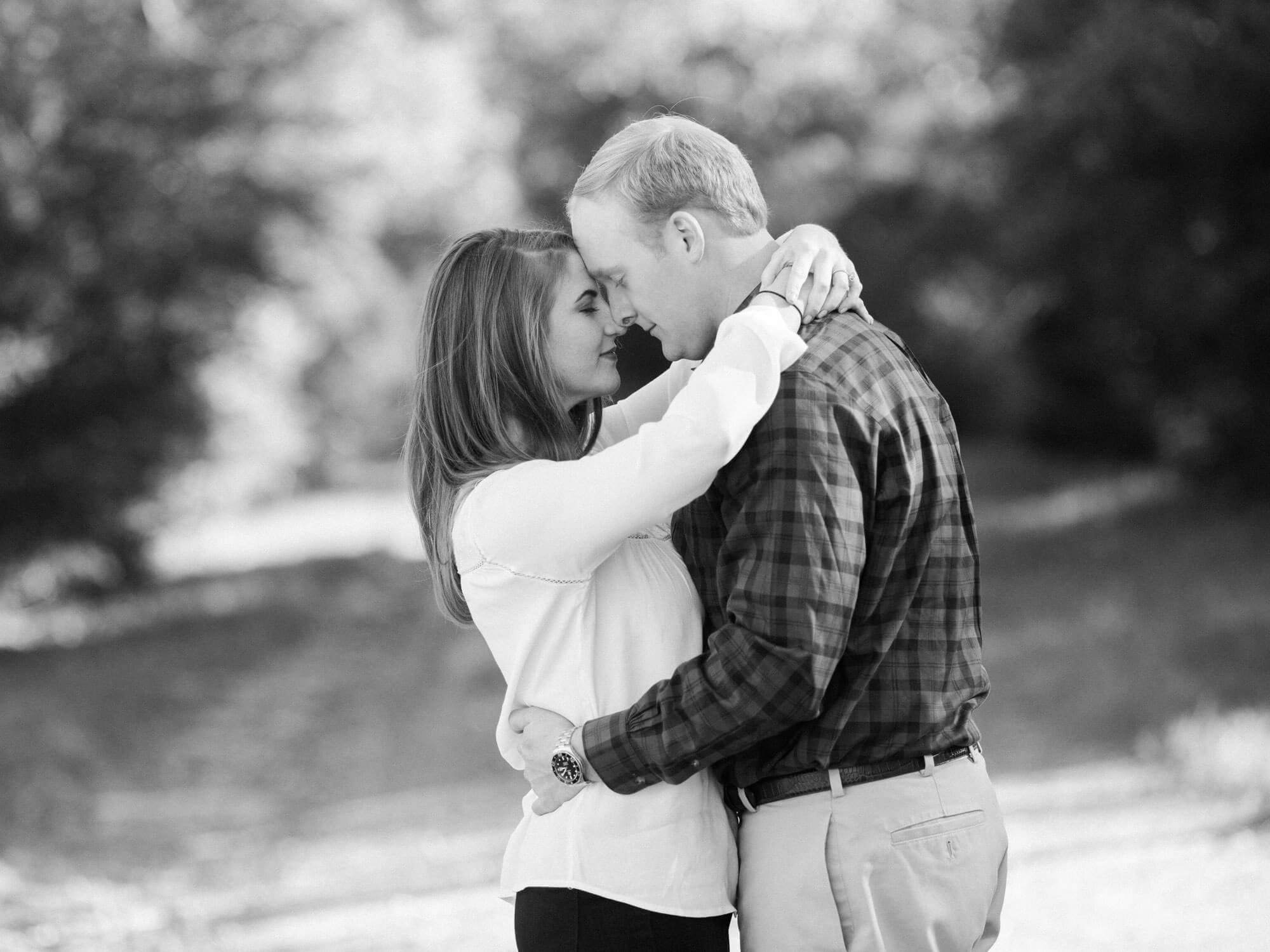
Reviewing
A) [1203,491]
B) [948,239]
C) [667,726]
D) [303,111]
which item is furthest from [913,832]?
[948,239]

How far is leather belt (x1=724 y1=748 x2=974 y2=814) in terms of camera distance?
2.46 metres

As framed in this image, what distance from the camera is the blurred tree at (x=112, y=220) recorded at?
1067 cm

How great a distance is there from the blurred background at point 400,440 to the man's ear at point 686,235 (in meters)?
0.48

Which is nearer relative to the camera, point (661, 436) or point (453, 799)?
point (661, 436)

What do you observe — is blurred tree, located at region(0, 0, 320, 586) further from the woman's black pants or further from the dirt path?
the woman's black pants

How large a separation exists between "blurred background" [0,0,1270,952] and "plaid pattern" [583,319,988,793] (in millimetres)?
931

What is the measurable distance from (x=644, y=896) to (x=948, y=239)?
19892mm

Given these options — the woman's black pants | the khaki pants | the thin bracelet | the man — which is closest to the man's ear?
the man

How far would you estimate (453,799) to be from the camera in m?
8.16

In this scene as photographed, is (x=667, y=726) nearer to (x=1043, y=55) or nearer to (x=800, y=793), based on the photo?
(x=800, y=793)

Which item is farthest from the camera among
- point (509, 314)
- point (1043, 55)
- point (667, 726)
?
point (1043, 55)

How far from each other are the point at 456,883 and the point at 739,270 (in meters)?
4.42

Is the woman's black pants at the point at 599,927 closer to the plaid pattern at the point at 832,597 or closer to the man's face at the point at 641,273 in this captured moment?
the plaid pattern at the point at 832,597

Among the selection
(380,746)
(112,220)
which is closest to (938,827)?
(380,746)
